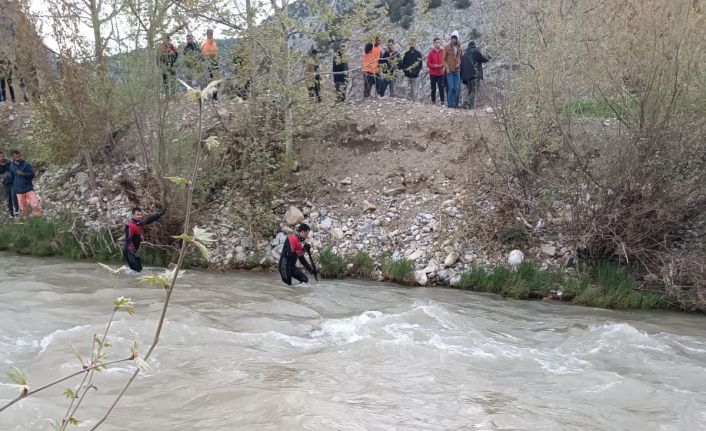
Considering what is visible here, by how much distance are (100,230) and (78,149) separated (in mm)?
2195

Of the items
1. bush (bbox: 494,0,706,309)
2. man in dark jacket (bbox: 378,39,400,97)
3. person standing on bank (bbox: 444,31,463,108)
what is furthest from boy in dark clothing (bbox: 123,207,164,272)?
person standing on bank (bbox: 444,31,463,108)

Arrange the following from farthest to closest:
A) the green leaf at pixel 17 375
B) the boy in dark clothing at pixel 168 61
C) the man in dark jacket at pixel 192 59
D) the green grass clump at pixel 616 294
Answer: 1. the man in dark jacket at pixel 192 59
2. the boy in dark clothing at pixel 168 61
3. the green grass clump at pixel 616 294
4. the green leaf at pixel 17 375

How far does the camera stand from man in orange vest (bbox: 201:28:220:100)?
1316cm

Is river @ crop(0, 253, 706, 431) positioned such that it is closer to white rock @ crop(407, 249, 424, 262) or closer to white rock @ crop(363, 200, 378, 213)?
white rock @ crop(407, 249, 424, 262)

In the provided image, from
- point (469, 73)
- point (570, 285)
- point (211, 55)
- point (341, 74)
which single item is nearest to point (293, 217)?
point (211, 55)

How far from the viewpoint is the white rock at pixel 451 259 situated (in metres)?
11.4

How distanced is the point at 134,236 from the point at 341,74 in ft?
22.0

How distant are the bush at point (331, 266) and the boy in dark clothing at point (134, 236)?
3.25 metres

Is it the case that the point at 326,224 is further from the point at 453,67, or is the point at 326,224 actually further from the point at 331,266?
the point at 453,67

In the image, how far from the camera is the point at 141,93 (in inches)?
503


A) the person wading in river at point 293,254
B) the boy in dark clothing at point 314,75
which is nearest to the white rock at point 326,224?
the person wading in river at point 293,254

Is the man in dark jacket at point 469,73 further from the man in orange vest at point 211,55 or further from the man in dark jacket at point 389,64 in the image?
the man in orange vest at point 211,55

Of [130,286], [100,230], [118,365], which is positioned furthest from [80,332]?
[100,230]

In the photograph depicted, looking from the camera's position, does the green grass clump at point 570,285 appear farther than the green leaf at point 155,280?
Yes
